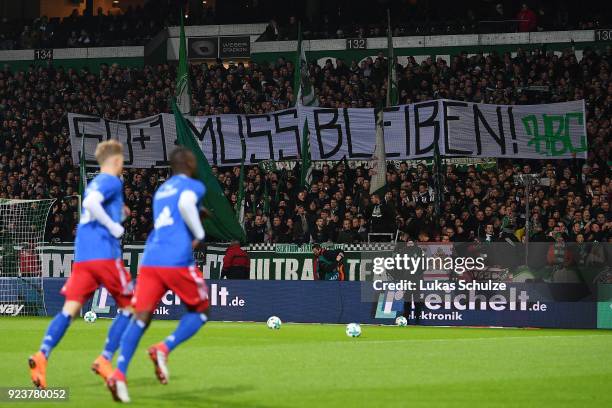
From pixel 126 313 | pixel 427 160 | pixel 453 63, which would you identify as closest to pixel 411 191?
pixel 427 160

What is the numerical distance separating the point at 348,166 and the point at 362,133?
111 centimetres

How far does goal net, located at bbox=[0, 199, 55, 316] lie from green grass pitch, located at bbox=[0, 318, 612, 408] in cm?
813

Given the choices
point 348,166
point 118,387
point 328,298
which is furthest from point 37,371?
point 348,166

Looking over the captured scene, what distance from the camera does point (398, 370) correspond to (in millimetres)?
12336

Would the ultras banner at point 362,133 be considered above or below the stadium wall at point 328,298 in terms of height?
above

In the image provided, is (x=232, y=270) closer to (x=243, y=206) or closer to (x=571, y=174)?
(x=243, y=206)

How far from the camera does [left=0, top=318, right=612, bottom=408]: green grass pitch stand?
9742 mm

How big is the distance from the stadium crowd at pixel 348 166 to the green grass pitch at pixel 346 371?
21.1 feet

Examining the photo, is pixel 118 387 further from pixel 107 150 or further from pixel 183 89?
pixel 183 89

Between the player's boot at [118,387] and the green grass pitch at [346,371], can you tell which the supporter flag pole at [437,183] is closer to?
the green grass pitch at [346,371]

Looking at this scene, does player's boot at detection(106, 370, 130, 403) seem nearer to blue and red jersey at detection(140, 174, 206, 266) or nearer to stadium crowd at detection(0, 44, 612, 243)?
blue and red jersey at detection(140, 174, 206, 266)

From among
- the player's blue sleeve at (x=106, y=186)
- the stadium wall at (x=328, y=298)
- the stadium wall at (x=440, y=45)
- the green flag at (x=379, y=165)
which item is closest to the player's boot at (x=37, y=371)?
the player's blue sleeve at (x=106, y=186)

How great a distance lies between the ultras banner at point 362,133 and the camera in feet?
87.7

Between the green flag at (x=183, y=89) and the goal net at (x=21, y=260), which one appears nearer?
the goal net at (x=21, y=260)
